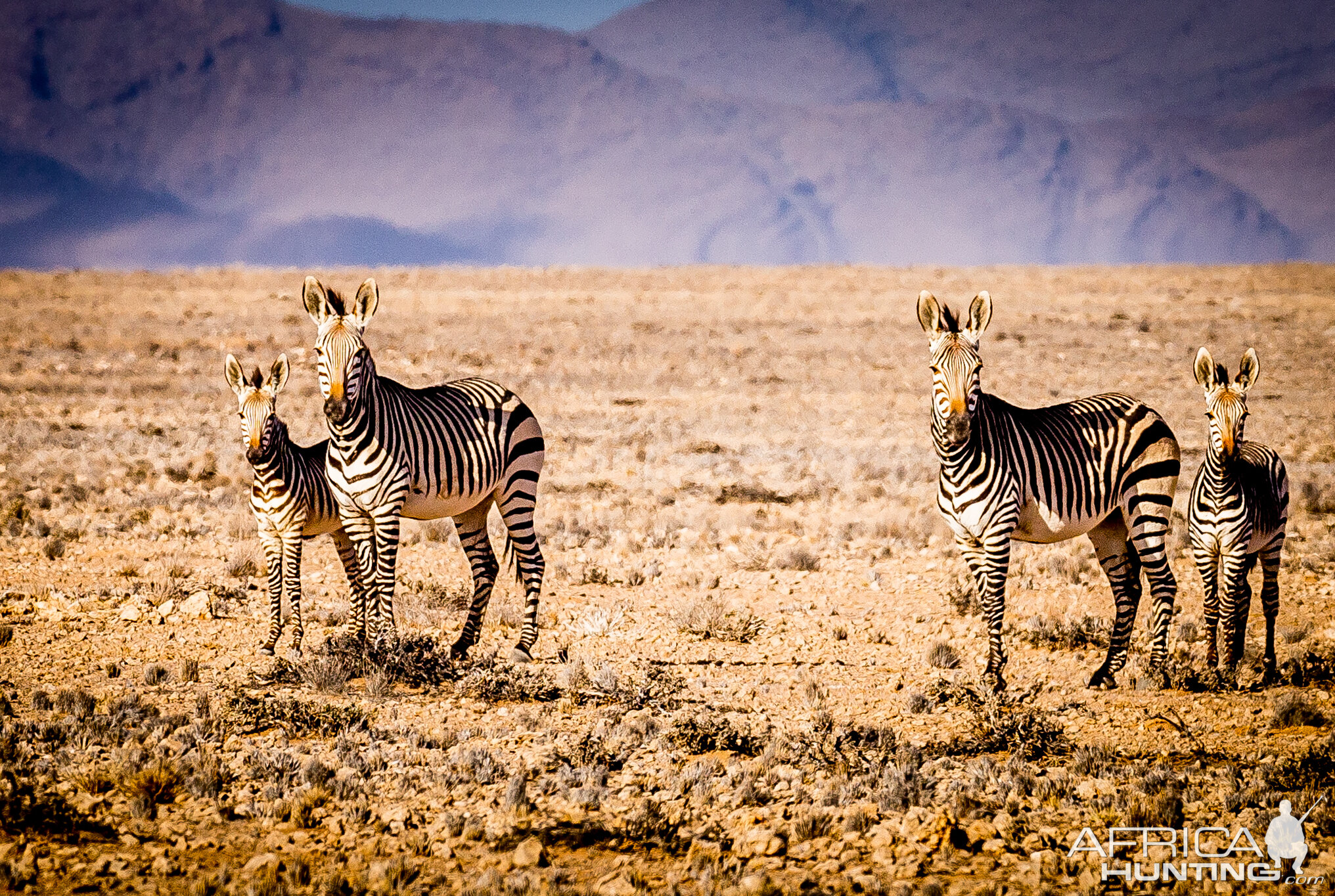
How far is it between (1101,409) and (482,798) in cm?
A: 609

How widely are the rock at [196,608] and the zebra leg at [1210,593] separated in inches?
353

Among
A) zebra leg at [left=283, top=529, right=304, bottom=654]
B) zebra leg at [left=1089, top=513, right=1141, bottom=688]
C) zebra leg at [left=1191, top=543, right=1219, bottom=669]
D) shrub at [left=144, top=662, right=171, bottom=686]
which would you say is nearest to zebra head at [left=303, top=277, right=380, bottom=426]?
zebra leg at [left=283, top=529, right=304, bottom=654]

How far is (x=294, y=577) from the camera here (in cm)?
1056

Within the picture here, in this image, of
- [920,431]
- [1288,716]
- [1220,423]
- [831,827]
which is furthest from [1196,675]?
[920,431]

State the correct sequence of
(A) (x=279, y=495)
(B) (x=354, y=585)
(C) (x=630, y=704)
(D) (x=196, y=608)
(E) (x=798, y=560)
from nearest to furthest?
→ (C) (x=630, y=704) < (A) (x=279, y=495) < (B) (x=354, y=585) < (D) (x=196, y=608) < (E) (x=798, y=560)

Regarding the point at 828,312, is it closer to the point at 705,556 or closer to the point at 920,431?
the point at 920,431

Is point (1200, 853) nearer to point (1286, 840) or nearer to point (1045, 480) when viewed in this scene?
point (1286, 840)

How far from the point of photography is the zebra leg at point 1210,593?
10.3m

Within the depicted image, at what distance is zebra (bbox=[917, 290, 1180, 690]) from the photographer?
921 cm

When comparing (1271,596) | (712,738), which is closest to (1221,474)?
(1271,596)

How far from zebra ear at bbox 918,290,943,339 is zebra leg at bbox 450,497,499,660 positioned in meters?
4.11

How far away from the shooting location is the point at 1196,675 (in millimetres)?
9945

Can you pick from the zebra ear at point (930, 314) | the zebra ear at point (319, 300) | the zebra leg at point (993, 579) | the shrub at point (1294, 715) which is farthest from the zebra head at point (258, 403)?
the shrub at point (1294, 715)

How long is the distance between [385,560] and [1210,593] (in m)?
7.02
